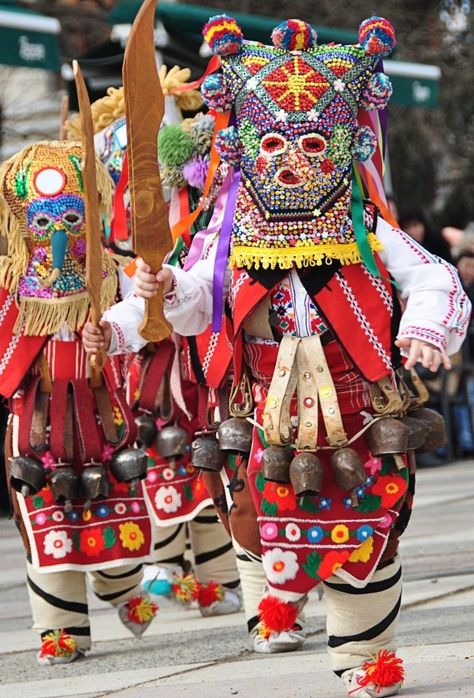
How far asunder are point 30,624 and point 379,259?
270 cm

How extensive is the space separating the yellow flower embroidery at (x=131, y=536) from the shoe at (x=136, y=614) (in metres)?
0.25

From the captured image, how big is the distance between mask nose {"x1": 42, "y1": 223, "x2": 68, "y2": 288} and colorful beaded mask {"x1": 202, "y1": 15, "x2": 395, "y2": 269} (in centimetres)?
117

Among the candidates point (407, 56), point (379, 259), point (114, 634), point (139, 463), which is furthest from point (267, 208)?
point (407, 56)

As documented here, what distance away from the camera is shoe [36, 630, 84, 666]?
5.26 meters

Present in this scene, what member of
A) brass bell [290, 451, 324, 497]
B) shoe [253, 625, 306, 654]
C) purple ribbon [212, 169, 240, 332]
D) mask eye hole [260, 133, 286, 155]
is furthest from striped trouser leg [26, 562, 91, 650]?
mask eye hole [260, 133, 286, 155]

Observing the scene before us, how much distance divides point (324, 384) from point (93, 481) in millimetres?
1406

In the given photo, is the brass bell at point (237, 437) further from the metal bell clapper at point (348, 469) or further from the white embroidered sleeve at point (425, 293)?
the white embroidered sleeve at point (425, 293)

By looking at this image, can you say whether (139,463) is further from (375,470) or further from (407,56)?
(407,56)

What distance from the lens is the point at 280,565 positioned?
13.8 ft

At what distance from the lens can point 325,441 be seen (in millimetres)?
4172

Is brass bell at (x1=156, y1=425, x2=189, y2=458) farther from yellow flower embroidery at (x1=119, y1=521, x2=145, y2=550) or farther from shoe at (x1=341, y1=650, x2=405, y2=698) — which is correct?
shoe at (x1=341, y1=650, x2=405, y2=698)

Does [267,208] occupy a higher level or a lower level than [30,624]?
higher

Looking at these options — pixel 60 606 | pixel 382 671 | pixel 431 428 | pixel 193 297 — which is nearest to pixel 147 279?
pixel 193 297

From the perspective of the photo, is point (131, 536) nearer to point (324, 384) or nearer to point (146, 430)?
point (146, 430)
